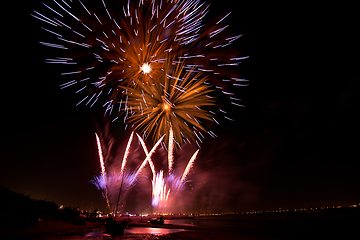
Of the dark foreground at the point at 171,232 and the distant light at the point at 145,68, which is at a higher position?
the distant light at the point at 145,68

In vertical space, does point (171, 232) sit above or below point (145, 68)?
below

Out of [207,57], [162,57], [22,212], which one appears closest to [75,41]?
[162,57]

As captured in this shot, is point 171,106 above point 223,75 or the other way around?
the other way around

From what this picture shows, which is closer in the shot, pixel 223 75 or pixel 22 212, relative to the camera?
pixel 223 75

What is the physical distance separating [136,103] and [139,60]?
387cm

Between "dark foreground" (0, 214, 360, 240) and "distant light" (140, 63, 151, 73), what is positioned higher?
"distant light" (140, 63, 151, 73)

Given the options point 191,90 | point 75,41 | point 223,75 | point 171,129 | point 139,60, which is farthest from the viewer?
point 171,129

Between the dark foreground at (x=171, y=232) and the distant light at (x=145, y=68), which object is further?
the dark foreground at (x=171, y=232)

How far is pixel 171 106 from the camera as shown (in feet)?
46.5

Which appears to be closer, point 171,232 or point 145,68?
point 145,68

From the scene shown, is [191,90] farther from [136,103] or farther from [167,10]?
[167,10]

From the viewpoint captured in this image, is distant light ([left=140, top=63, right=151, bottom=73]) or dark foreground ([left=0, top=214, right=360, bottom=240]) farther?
dark foreground ([left=0, top=214, right=360, bottom=240])

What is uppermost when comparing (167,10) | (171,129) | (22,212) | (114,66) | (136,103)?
(167,10)

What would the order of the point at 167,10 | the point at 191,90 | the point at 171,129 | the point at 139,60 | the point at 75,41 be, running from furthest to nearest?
the point at 171,129 → the point at 191,90 → the point at 139,60 → the point at 167,10 → the point at 75,41
